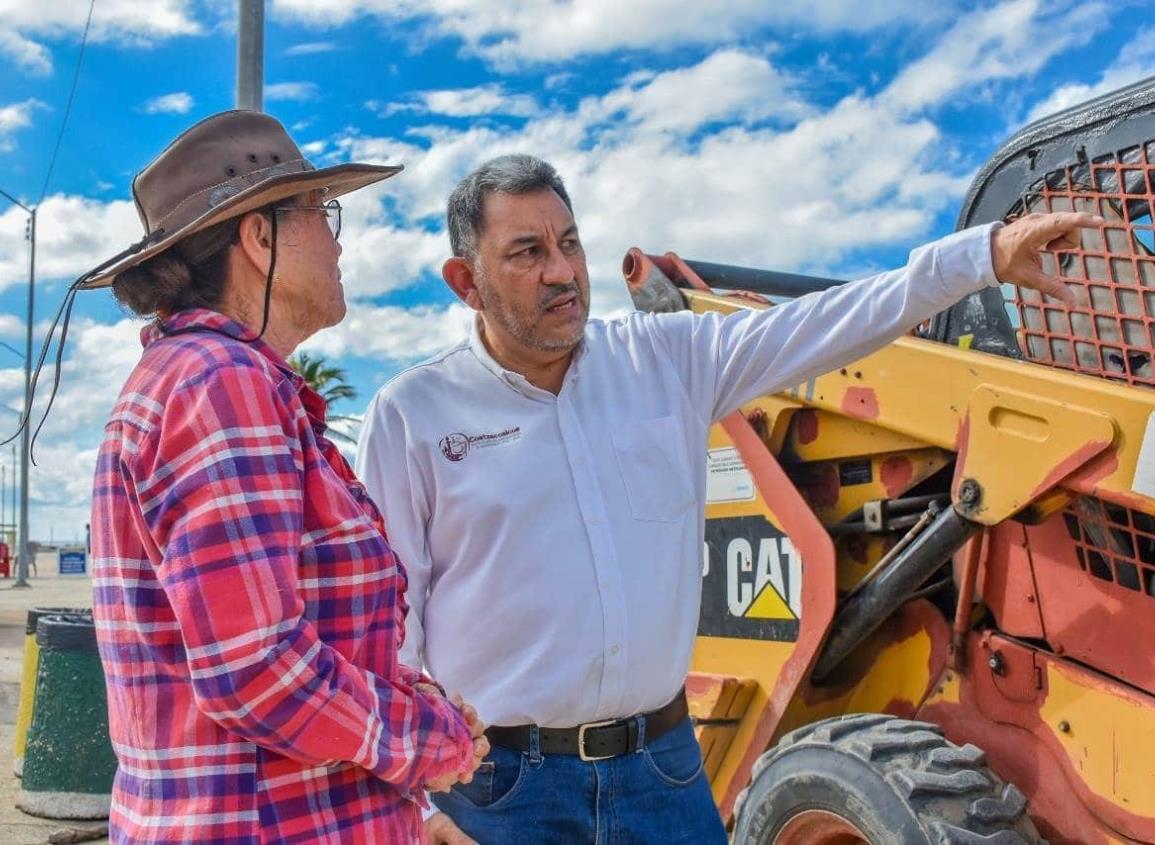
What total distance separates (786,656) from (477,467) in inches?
67.9

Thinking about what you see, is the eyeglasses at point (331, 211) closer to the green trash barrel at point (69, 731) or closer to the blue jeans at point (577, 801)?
the blue jeans at point (577, 801)

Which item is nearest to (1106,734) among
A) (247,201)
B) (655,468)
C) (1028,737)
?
(1028,737)

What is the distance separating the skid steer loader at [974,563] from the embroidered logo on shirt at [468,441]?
132 cm

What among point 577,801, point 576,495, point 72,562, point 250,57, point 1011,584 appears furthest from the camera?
point 72,562

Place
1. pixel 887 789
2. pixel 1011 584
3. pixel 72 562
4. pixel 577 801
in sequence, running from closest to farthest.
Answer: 1. pixel 577 801
2. pixel 887 789
3. pixel 1011 584
4. pixel 72 562

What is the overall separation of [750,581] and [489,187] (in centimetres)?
185

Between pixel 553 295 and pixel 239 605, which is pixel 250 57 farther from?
pixel 239 605

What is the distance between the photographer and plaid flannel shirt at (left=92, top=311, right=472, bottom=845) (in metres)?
1.59

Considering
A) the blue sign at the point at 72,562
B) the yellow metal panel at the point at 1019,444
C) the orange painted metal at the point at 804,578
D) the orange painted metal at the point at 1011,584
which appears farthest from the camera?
the blue sign at the point at 72,562

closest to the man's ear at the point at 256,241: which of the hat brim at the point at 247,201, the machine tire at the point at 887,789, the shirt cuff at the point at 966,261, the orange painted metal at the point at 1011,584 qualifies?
the hat brim at the point at 247,201

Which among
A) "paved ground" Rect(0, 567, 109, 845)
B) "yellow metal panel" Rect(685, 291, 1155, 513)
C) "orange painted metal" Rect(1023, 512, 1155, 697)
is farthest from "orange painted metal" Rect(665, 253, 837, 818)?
"paved ground" Rect(0, 567, 109, 845)

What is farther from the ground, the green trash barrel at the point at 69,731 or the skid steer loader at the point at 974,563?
the skid steer loader at the point at 974,563

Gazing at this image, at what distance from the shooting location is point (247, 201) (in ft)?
6.26

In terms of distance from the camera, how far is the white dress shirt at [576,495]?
2.62 meters
